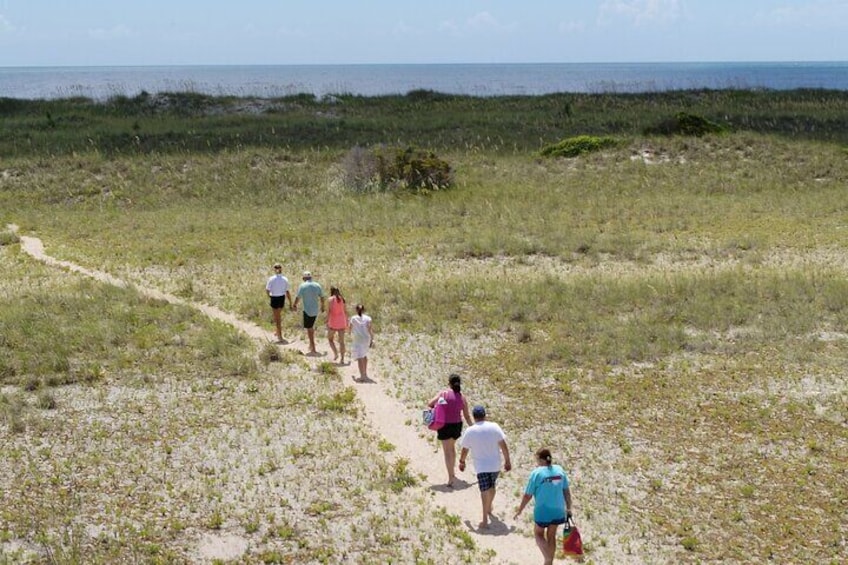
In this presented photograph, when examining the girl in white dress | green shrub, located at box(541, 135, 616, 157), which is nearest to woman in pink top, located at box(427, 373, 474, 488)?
the girl in white dress

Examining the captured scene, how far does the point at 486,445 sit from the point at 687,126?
148 ft

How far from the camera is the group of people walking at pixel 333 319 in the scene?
725 inches

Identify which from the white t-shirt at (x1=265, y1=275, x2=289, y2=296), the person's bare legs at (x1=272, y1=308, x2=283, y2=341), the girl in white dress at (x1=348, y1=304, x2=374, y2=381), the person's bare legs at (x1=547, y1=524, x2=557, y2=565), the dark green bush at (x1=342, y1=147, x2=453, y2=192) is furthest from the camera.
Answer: the dark green bush at (x1=342, y1=147, x2=453, y2=192)

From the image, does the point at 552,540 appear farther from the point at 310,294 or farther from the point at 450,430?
the point at 310,294

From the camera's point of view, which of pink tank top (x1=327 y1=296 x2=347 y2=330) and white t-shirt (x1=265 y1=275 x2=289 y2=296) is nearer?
pink tank top (x1=327 y1=296 x2=347 y2=330)

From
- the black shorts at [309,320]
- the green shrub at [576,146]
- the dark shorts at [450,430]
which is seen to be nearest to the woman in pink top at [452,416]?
the dark shorts at [450,430]

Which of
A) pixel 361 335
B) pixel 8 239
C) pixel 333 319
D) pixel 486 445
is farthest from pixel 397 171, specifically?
pixel 486 445

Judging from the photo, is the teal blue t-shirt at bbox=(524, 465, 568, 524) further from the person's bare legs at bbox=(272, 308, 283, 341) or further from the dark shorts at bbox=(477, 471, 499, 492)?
the person's bare legs at bbox=(272, 308, 283, 341)

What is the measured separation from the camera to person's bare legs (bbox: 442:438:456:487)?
45.1 ft

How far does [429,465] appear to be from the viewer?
48.5 ft

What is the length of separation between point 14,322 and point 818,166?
132ft

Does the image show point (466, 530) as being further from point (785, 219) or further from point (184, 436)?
point (785, 219)

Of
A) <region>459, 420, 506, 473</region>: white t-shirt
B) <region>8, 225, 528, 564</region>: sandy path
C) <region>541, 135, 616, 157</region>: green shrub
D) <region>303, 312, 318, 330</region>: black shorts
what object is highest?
<region>541, 135, 616, 157</region>: green shrub

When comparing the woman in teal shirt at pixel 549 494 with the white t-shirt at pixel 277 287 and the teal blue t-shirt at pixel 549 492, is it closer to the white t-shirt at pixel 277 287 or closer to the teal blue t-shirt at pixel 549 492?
the teal blue t-shirt at pixel 549 492
